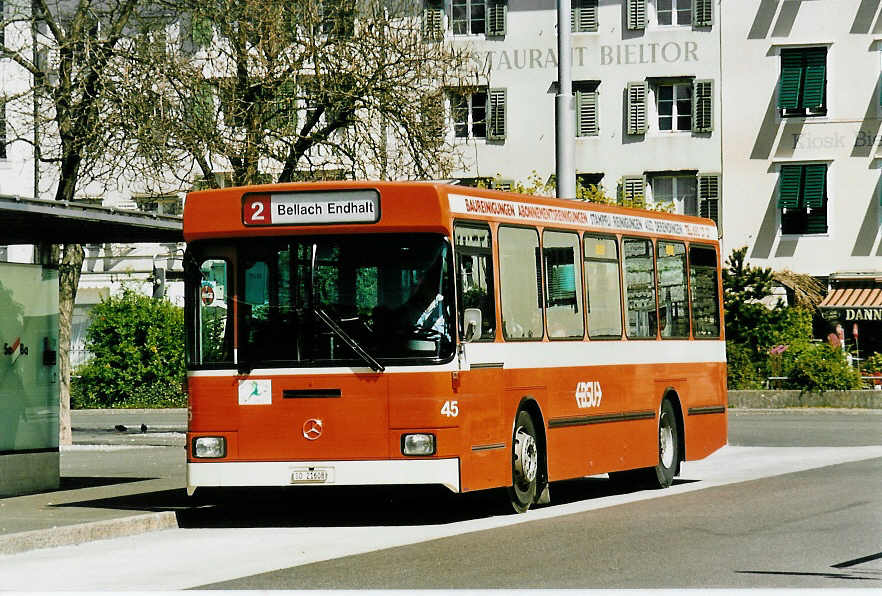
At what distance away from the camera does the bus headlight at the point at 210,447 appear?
15383 mm

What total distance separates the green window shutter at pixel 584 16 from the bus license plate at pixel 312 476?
4383 cm

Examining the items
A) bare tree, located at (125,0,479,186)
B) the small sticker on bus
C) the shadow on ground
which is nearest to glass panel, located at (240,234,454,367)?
the shadow on ground

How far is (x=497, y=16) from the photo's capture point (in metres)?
58.0

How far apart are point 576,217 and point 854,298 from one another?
38.0 m

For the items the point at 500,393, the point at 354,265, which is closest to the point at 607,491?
the point at 500,393

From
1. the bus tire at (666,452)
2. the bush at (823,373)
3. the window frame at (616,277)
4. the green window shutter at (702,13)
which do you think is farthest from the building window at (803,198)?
the window frame at (616,277)

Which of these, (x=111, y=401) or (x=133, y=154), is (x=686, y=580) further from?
(x=111, y=401)

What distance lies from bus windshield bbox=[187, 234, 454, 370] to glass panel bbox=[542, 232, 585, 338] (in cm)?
228

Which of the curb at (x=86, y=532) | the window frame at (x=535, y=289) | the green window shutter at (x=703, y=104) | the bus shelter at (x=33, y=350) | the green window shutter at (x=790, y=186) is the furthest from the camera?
the green window shutter at (x=703, y=104)

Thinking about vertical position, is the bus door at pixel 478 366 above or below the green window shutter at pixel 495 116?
below

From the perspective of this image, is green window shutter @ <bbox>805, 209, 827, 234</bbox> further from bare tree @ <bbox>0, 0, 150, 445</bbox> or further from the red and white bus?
the red and white bus

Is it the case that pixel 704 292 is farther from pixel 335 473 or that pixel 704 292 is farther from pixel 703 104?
pixel 703 104

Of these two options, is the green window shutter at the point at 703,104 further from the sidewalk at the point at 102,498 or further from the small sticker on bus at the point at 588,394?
the small sticker on bus at the point at 588,394

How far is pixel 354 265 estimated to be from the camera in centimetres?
1532
